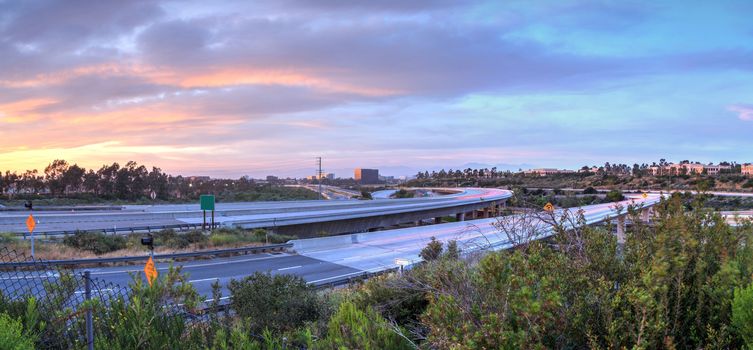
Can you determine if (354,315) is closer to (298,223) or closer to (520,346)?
(520,346)

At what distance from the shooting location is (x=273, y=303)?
25.7 ft

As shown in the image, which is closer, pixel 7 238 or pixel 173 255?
pixel 173 255

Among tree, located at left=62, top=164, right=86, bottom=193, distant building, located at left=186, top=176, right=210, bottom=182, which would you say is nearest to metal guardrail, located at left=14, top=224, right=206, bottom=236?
tree, located at left=62, top=164, right=86, bottom=193

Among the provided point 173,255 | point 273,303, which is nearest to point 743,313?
point 273,303

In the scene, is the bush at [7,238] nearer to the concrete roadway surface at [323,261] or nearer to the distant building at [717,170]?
the concrete roadway surface at [323,261]

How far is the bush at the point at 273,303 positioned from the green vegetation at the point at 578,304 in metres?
→ 1.12

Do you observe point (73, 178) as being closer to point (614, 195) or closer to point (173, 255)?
point (173, 255)

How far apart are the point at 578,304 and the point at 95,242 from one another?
24.7 metres

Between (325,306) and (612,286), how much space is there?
5.58 m

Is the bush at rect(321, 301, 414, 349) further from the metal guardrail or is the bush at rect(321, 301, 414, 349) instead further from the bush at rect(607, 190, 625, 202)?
the metal guardrail

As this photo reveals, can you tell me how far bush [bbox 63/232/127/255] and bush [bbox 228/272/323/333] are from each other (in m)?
18.0

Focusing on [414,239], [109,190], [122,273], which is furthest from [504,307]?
[109,190]

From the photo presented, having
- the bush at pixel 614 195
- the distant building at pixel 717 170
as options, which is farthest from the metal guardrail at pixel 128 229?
the distant building at pixel 717 170

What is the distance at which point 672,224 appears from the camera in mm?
4363
